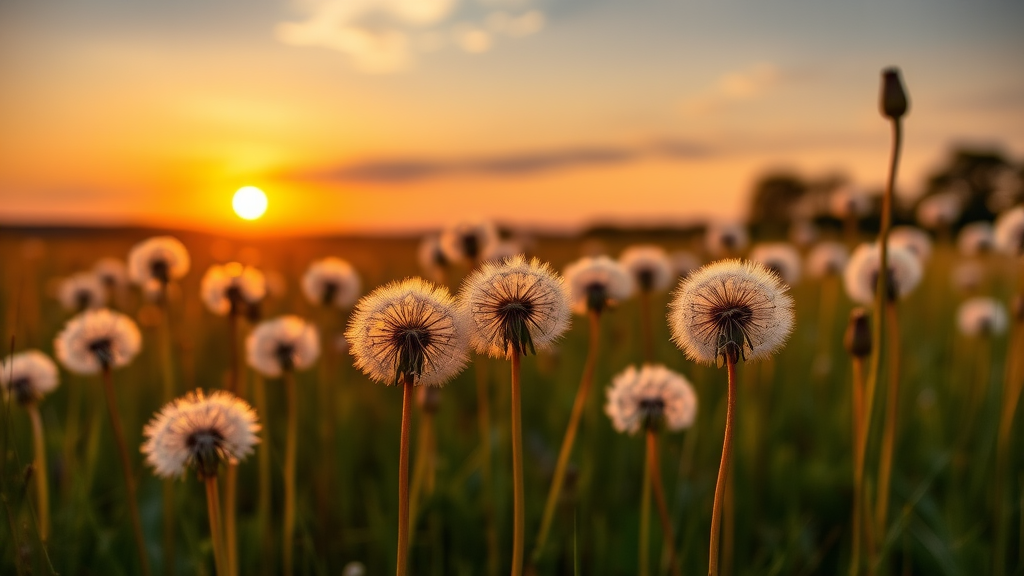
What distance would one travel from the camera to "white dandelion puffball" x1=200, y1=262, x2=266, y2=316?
2.14m

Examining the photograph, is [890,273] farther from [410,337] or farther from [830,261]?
[830,261]

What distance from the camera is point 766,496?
292 centimetres

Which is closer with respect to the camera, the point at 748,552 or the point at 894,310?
the point at 894,310

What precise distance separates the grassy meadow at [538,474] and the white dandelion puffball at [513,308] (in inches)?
14.2

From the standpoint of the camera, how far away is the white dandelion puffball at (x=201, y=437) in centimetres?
138

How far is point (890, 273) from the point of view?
1.99m

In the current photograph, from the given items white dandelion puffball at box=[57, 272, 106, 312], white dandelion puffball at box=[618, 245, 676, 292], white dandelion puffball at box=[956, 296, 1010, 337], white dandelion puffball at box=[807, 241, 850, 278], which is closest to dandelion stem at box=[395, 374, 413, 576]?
white dandelion puffball at box=[618, 245, 676, 292]

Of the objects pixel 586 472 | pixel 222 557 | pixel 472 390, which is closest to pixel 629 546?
pixel 586 472

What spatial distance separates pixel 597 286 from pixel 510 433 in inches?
41.9

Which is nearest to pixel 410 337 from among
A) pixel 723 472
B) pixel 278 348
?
pixel 723 472

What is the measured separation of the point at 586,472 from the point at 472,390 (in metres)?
2.07

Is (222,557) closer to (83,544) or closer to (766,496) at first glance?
(83,544)

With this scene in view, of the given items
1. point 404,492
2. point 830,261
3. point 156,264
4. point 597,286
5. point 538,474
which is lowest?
point 538,474

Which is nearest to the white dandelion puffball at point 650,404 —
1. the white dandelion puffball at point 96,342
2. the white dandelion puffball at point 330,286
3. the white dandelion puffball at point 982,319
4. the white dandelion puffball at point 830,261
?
the white dandelion puffball at point 96,342
